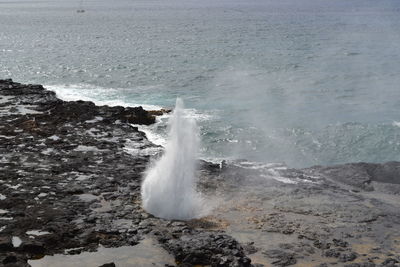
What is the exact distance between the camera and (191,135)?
70.6 ft

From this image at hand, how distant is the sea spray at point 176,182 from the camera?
19234mm

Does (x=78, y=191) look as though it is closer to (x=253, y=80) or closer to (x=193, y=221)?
(x=193, y=221)

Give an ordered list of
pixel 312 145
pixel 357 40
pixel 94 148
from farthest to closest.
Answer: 1. pixel 357 40
2. pixel 312 145
3. pixel 94 148

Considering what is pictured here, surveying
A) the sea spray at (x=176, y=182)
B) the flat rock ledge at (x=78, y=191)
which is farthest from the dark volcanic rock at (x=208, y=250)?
the sea spray at (x=176, y=182)

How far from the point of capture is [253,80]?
50.2 meters

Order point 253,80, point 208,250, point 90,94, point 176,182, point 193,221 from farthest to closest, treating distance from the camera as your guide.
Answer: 1. point 253,80
2. point 90,94
3. point 176,182
4. point 193,221
5. point 208,250

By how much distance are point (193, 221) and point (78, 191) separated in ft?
17.7

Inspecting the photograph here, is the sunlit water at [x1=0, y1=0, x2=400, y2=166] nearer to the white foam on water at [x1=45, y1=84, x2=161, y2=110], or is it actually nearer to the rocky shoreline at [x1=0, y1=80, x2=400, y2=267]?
the white foam on water at [x1=45, y1=84, x2=161, y2=110]

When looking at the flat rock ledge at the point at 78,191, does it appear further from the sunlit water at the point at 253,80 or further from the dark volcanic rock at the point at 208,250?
the sunlit water at the point at 253,80

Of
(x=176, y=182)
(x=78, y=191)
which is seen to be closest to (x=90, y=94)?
(x=78, y=191)

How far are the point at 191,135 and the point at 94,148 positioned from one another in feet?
22.5

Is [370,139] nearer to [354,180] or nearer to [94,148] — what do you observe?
[354,180]

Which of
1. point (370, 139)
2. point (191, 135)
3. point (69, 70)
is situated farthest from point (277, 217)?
point (69, 70)

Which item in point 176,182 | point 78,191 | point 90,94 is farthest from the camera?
point 90,94
